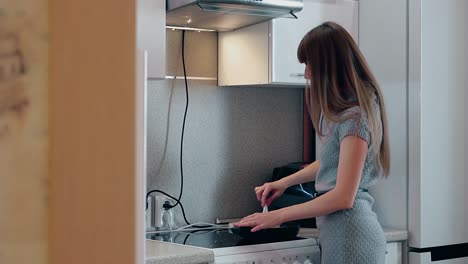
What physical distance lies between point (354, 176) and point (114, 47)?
1665 millimetres

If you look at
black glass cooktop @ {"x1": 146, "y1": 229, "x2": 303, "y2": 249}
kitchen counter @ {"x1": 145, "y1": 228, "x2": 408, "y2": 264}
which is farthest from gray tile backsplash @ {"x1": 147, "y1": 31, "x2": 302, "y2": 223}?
kitchen counter @ {"x1": 145, "y1": 228, "x2": 408, "y2": 264}

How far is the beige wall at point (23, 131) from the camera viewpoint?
1.63 ft

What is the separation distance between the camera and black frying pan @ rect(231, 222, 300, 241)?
2398mm

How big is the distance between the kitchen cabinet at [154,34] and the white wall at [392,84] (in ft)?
3.25

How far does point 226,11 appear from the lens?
96.1 inches

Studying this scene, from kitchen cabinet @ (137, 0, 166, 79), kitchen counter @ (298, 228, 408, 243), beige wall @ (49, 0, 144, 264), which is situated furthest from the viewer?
kitchen counter @ (298, 228, 408, 243)

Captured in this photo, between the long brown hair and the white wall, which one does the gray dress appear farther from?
the white wall

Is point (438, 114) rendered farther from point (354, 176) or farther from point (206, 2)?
point (206, 2)

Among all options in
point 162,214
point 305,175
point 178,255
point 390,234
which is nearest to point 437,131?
point 390,234

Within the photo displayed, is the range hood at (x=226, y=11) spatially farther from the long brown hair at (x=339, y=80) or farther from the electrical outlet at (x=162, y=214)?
the electrical outlet at (x=162, y=214)

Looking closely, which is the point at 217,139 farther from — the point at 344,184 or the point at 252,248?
the point at 344,184

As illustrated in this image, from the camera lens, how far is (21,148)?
1.66 ft

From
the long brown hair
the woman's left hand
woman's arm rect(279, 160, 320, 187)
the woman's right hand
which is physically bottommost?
the woman's left hand

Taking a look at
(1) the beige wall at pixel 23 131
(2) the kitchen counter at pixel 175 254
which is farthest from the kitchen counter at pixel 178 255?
(1) the beige wall at pixel 23 131
